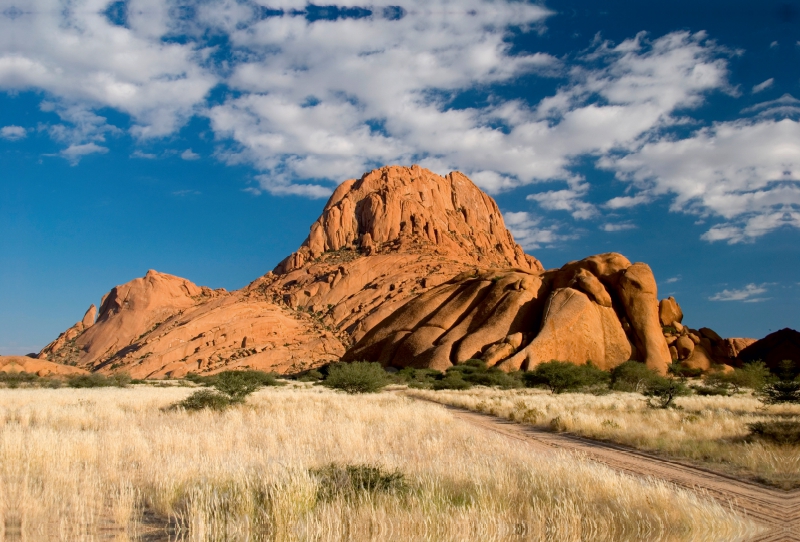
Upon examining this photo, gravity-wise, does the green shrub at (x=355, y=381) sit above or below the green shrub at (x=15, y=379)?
below

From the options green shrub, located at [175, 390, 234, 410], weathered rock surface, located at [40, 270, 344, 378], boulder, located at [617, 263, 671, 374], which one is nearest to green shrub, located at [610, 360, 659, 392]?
boulder, located at [617, 263, 671, 374]

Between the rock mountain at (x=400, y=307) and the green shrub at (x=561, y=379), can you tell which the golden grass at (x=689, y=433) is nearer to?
the green shrub at (x=561, y=379)

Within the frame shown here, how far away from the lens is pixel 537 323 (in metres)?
57.5

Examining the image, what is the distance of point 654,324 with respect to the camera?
56625 mm

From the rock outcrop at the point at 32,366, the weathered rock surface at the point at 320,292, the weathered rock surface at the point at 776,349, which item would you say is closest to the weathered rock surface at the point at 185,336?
the weathered rock surface at the point at 320,292

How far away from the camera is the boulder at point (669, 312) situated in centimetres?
6669

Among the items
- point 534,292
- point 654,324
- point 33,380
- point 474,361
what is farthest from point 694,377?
point 33,380

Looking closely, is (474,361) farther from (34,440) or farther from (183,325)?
(183,325)

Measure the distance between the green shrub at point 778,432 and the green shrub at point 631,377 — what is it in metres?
29.1

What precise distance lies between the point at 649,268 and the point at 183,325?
75059mm

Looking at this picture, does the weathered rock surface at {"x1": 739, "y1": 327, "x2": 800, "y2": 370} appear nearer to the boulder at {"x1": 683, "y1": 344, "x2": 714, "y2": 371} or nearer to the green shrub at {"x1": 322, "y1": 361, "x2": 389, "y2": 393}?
the boulder at {"x1": 683, "y1": 344, "x2": 714, "y2": 371}

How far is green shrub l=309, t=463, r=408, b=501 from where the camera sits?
6223mm

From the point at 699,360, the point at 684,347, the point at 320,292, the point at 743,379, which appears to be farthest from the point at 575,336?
the point at 320,292

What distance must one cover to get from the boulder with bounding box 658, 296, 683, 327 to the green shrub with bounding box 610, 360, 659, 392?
22.6 m
